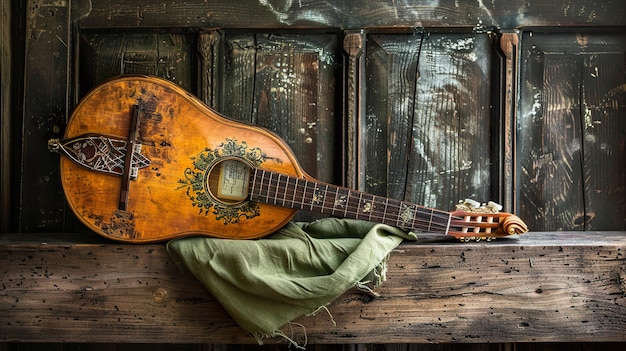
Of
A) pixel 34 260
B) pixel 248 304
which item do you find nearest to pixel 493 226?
pixel 248 304

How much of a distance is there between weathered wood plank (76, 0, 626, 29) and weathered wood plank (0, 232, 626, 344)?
2.28 feet

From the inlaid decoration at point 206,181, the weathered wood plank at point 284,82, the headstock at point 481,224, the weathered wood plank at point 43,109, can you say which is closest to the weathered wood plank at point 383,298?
the headstock at point 481,224

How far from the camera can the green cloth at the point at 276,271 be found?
143cm

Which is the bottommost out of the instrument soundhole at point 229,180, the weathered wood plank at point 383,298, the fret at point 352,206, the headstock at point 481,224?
the weathered wood plank at point 383,298

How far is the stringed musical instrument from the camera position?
151 centimetres

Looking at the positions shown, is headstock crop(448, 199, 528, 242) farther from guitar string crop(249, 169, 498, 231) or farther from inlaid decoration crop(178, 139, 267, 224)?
inlaid decoration crop(178, 139, 267, 224)

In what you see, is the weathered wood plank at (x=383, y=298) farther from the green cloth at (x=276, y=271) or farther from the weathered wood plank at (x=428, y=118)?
the weathered wood plank at (x=428, y=118)

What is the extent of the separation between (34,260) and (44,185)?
0.35 metres

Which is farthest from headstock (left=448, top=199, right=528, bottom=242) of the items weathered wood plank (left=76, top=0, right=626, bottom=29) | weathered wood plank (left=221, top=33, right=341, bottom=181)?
weathered wood plank (left=76, top=0, right=626, bottom=29)

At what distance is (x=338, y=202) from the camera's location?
155 centimetres

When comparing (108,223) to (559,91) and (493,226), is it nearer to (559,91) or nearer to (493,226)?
(493,226)

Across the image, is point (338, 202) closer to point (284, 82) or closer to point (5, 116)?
point (284, 82)

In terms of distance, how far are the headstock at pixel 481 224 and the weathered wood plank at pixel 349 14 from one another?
0.60m

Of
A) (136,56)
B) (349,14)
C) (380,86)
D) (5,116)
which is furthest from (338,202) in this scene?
(5,116)
